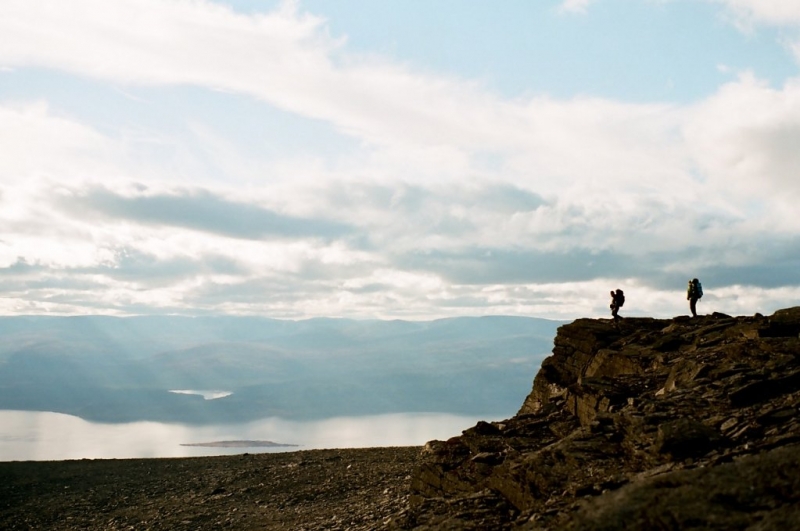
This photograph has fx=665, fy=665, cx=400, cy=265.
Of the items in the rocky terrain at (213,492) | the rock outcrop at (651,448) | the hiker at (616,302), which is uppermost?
the hiker at (616,302)

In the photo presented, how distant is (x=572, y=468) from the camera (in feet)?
53.8

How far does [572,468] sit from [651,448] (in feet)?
6.44

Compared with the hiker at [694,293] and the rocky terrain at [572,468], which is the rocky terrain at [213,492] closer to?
the rocky terrain at [572,468]

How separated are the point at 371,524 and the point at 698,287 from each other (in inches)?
875

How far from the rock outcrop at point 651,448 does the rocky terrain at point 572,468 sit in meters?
0.05

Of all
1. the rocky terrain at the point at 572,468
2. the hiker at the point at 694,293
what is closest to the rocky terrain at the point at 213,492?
the rocky terrain at the point at 572,468

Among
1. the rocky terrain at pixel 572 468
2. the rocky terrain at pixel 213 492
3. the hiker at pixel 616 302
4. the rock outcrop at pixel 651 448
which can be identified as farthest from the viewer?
the hiker at pixel 616 302

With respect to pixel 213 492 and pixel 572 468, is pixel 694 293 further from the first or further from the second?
pixel 213 492

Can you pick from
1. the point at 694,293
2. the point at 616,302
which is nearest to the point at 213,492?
the point at 616,302

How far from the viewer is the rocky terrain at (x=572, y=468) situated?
11328 millimetres

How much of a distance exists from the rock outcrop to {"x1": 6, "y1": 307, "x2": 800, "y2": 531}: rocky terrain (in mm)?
47

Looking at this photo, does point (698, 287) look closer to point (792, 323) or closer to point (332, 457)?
point (792, 323)

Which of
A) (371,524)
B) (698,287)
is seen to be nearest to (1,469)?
(371,524)

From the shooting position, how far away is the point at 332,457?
40.2 meters
